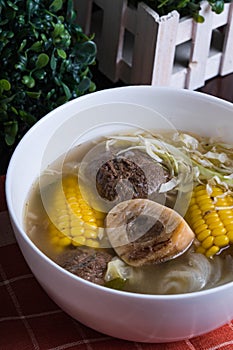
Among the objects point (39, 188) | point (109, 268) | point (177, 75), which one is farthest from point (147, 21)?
point (109, 268)

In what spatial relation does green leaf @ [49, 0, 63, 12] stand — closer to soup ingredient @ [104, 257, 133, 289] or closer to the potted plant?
the potted plant

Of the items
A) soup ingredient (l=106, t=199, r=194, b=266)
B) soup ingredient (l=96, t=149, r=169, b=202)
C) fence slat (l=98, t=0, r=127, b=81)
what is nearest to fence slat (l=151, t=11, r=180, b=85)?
fence slat (l=98, t=0, r=127, b=81)

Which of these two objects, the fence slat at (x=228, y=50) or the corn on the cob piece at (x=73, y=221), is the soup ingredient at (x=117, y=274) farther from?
the fence slat at (x=228, y=50)

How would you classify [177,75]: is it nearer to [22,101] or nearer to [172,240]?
[22,101]

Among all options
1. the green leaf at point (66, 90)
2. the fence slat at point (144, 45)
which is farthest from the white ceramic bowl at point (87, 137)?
the fence slat at point (144, 45)

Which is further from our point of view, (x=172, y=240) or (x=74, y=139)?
(x=74, y=139)

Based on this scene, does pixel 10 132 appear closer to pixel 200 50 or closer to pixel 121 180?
pixel 121 180
